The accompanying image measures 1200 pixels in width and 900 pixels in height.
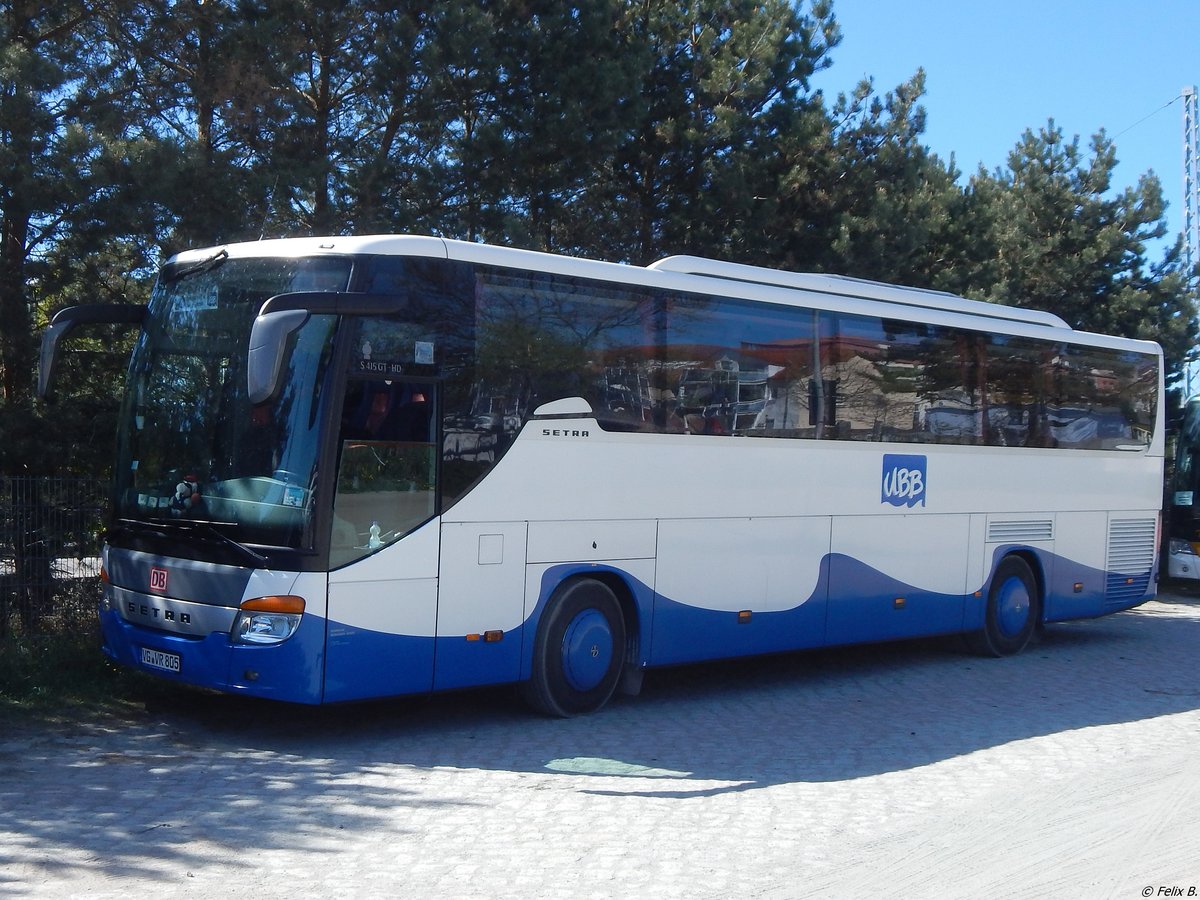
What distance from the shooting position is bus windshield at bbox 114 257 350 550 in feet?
29.3

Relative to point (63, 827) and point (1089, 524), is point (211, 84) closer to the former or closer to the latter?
point (63, 827)

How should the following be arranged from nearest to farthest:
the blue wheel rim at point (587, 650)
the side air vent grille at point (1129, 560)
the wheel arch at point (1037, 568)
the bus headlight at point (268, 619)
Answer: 1. the bus headlight at point (268, 619)
2. the blue wheel rim at point (587, 650)
3. the wheel arch at point (1037, 568)
4. the side air vent grille at point (1129, 560)

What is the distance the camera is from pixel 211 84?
44.3 feet

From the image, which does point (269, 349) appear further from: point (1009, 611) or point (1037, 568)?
point (1037, 568)

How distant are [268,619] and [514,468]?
223 cm

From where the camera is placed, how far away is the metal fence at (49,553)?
37.4 ft

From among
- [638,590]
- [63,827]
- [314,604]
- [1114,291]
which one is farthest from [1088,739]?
[1114,291]

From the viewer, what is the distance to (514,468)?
32.8 ft

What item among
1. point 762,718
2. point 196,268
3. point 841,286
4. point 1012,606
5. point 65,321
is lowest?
point 762,718

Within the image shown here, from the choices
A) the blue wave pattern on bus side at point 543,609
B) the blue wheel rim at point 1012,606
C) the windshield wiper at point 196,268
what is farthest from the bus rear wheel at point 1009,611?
the windshield wiper at point 196,268

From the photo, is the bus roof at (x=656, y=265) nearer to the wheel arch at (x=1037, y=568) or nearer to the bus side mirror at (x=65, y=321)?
the bus side mirror at (x=65, y=321)

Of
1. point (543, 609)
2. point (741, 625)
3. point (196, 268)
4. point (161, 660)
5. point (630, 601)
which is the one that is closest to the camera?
point (161, 660)

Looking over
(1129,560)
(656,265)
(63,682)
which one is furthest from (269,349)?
(1129,560)

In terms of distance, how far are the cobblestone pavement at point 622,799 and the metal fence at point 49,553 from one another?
193cm
